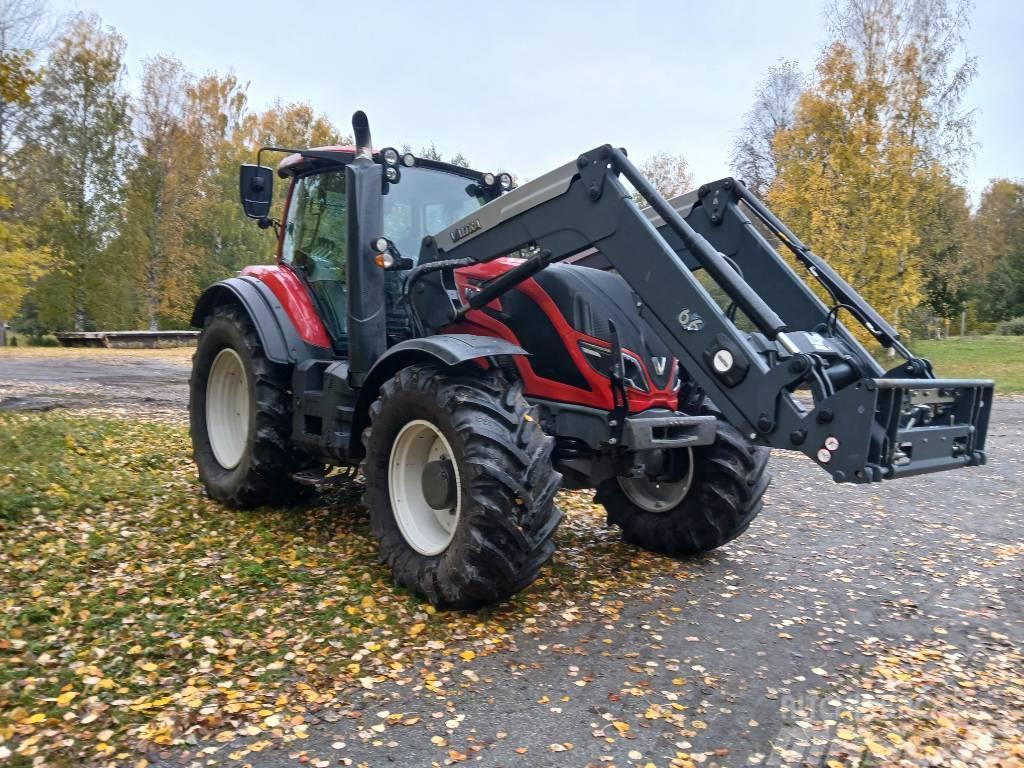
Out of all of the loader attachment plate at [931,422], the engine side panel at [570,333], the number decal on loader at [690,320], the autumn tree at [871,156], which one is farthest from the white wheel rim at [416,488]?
the autumn tree at [871,156]

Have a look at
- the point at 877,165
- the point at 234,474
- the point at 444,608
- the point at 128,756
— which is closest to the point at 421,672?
the point at 444,608

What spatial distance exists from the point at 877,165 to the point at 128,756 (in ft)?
55.1

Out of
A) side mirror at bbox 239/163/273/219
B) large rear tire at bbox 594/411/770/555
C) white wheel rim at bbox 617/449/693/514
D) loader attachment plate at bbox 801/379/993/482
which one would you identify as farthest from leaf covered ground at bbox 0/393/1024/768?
side mirror at bbox 239/163/273/219

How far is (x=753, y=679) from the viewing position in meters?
3.59

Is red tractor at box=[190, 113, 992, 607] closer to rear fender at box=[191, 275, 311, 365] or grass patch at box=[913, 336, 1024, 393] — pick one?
rear fender at box=[191, 275, 311, 365]

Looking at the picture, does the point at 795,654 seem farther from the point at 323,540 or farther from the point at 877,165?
the point at 877,165

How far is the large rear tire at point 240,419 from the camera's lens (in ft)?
18.2

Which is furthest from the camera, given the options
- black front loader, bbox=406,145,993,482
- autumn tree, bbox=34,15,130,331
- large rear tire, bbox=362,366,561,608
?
autumn tree, bbox=34,15,130,331

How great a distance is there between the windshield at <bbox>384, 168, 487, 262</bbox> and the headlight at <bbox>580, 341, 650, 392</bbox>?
1.48m

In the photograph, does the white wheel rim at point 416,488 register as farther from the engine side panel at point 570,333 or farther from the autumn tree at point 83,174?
the autumn tree at point 83,174

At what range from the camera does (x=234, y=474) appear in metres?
5.86

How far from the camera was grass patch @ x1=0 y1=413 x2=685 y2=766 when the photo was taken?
123 inches

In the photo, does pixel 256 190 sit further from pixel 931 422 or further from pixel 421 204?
pixel 931 422

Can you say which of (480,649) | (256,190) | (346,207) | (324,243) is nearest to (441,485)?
(480,649)
